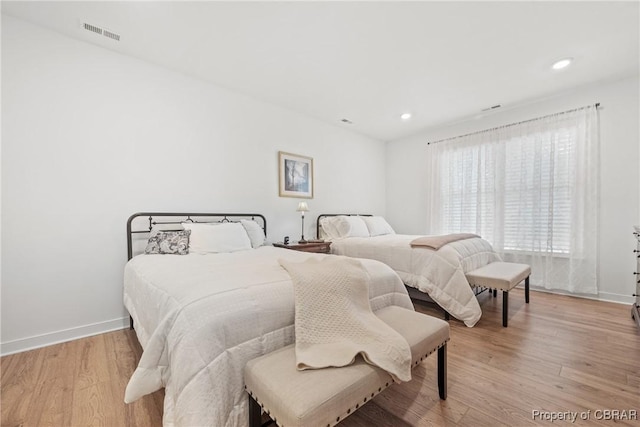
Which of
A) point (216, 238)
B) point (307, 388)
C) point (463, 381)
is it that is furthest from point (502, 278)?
point (216, 238)

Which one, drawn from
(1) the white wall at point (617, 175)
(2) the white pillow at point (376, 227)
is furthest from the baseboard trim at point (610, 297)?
(2) the white pillow at point (376, 227)

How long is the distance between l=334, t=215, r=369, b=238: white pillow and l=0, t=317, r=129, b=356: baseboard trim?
108 inches

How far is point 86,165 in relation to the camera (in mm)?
2381

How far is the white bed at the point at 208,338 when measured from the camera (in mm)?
1033

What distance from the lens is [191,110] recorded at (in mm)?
2992

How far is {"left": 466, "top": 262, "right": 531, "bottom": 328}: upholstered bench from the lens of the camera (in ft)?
7.98

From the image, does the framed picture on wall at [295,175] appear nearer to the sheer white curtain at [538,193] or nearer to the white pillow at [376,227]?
the white pillow at [376,227]

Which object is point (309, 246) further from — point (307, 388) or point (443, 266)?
point (307, 388)

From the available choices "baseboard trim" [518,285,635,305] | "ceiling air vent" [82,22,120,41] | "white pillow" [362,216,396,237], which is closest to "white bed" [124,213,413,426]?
"ceiling air vent" [82,22,120,41]

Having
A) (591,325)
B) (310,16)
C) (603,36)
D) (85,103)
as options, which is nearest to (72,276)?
(85,103)

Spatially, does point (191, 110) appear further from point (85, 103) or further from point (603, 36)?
point (603, 36)

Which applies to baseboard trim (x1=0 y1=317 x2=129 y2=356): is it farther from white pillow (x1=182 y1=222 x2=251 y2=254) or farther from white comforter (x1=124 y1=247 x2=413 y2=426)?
white comforter (x1=124 y1=247 x2=413 y2=426)

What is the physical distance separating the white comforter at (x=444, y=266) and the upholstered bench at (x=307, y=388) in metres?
1.50

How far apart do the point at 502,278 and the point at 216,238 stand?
9.01 feet
